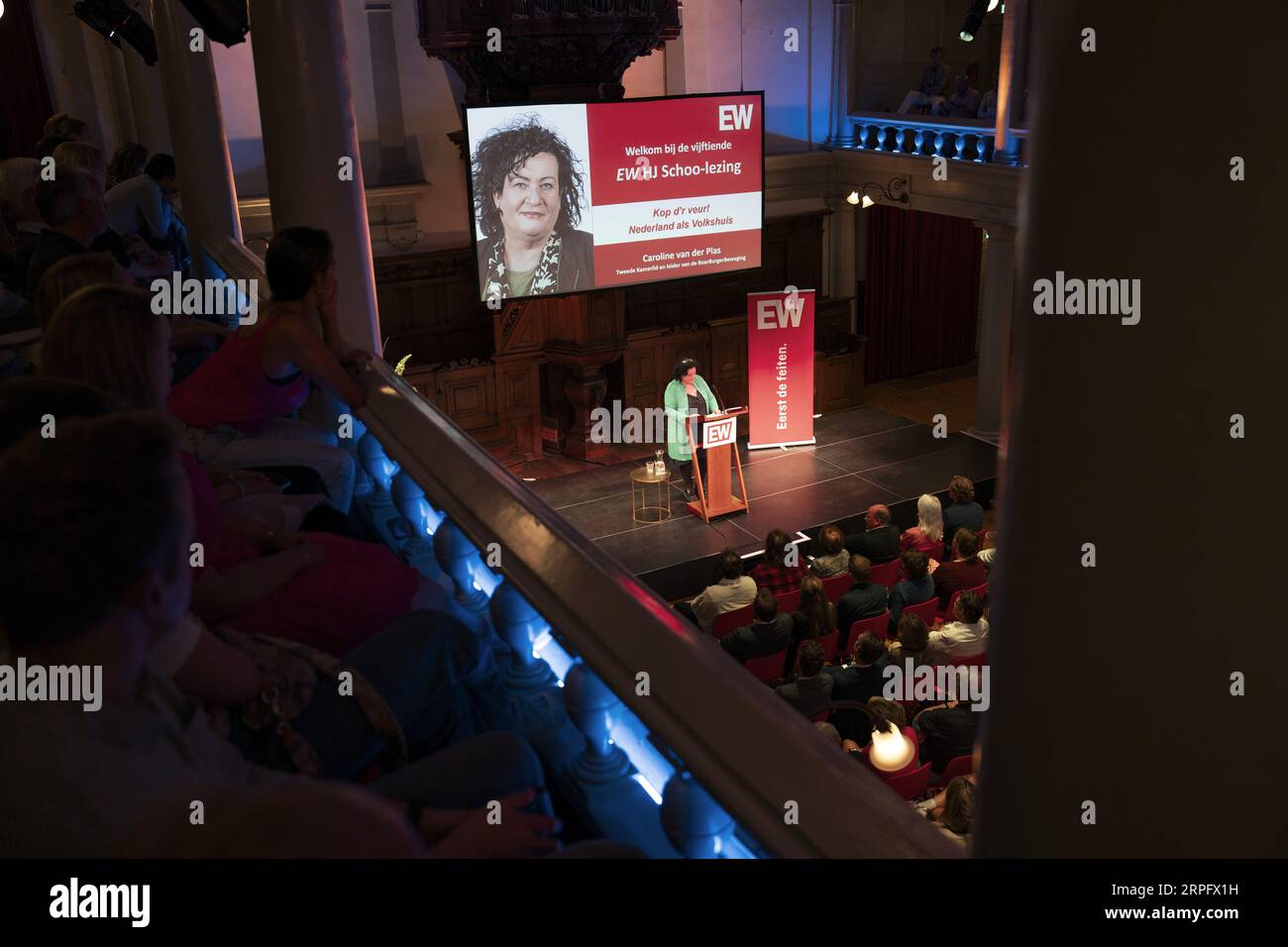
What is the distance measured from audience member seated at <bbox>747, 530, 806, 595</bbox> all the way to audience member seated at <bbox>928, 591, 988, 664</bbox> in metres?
1.85

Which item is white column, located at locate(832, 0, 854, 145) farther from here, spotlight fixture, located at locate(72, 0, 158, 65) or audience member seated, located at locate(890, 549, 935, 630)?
audience member seated, located at locate(890, 549, 935, 630)

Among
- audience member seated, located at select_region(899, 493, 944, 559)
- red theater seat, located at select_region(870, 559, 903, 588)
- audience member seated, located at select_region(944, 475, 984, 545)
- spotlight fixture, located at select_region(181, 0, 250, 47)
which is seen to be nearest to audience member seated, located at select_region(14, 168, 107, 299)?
spotlight fixture, located at select_region(181, 0, 250, 47)

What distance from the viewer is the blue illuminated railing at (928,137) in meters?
11.6

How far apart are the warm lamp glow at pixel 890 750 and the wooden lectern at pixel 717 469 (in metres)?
5.58

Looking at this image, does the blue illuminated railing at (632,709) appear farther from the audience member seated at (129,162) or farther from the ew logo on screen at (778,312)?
the ew logo on screen at (778,312)

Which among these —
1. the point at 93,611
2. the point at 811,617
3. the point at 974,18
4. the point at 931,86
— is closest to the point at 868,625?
the point at 811,617

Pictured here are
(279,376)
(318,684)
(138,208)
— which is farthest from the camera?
(138,208)

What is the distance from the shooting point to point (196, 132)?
6184 mm

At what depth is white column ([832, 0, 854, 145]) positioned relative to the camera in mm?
13477

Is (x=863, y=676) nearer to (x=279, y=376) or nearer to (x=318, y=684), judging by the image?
(x=279, y=376)

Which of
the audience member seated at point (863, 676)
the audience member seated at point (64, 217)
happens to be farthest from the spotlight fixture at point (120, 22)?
the audience member seated at point (863, 676)

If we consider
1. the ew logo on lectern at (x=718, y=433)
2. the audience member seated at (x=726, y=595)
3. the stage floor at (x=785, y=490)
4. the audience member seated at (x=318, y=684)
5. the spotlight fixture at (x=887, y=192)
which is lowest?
the stage floor at (x=785, y=490)

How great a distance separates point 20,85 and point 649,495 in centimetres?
674
